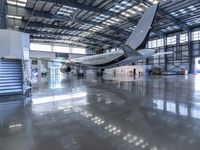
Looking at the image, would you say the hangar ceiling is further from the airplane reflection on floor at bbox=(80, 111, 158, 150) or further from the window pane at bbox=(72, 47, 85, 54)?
the airplane reflection on floor at bbox=(80, 111, 158, 150)

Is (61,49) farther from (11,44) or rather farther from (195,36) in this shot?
(11,44)

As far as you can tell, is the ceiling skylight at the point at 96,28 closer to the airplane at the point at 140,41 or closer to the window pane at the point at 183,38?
the window pane at the point at 183,38

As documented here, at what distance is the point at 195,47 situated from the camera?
29.7m

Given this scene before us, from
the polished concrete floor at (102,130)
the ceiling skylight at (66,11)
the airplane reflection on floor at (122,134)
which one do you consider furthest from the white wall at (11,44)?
the ceiling skylight at (66,11)

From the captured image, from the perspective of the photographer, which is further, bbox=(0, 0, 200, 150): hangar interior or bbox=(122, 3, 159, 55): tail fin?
bbox=(122, 3, 159, 55): tail fin

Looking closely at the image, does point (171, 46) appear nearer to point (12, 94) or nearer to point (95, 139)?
point (12, 94)

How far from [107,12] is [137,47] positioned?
36.2 feet

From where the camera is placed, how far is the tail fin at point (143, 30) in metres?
11.8

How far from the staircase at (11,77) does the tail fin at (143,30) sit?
669cm

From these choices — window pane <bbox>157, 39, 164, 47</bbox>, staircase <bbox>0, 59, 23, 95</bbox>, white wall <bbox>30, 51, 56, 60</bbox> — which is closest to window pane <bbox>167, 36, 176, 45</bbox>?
window pane <bbox>157, 39, 164, 47</bbox>

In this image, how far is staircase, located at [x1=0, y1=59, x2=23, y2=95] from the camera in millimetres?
7988

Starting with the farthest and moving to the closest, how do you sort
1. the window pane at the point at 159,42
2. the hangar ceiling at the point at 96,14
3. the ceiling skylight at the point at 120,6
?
the window pane at the point at 159,42, the ceiling skylight at the point at 120,6, the hangar ceiling at the point at 96,14

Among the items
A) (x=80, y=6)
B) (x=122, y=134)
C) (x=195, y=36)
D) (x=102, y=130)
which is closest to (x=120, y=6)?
(x=80, y=6)

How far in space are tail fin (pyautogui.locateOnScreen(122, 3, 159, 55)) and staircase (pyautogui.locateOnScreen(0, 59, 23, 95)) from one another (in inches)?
263
